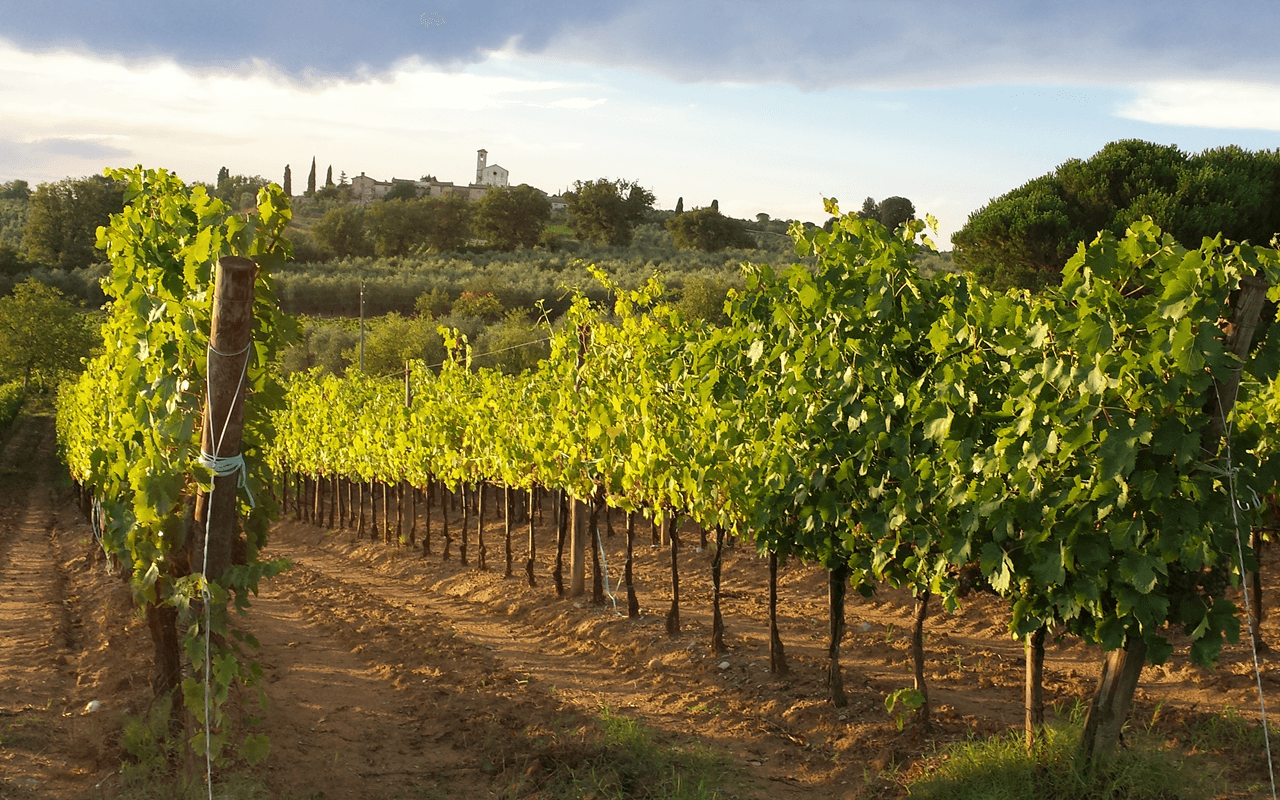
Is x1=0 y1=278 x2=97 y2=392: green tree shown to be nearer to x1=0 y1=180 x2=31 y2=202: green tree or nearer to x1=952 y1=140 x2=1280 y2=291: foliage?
x1=952 y1=140 x2=1280 y2=291: foliage

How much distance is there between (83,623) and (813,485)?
315 inches

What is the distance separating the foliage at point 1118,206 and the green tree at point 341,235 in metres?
54.3

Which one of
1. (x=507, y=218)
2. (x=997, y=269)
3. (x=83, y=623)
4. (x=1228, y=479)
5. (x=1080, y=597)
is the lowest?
(x=83, y=623)

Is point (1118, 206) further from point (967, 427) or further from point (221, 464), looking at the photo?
point (221, 464)

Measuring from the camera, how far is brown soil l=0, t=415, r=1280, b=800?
5.85 metres

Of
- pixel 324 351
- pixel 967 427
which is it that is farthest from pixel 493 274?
pixel 967 427

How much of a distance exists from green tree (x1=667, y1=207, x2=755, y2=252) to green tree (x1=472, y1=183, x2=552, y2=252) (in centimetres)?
1067

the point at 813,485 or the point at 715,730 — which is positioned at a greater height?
the point at 813,485

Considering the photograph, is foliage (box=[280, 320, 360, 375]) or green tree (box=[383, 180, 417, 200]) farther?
green tree (box=[383, 180, 417, 200])

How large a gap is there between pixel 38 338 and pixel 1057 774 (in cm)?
4636

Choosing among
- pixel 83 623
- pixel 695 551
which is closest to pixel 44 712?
pixel 83 623

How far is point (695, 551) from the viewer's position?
1401 cm

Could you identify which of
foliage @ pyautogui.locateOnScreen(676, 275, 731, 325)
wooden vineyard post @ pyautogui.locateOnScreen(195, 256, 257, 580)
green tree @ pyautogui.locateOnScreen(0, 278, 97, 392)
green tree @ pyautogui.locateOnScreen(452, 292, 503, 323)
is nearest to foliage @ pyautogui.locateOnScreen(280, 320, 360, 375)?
green tree @ pyautogui.locateOnScreen(452, 292, 503, 323)

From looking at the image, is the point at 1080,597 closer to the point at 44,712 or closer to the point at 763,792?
the point at 763,792
